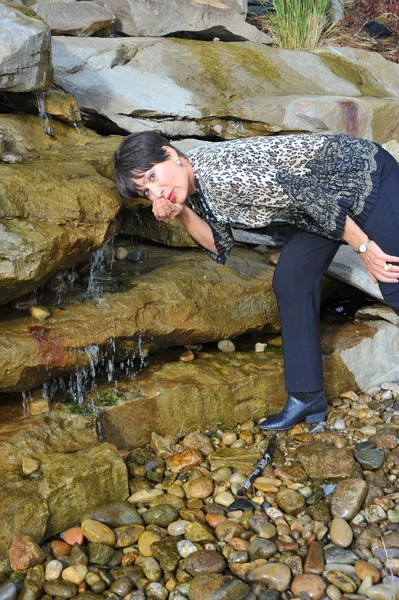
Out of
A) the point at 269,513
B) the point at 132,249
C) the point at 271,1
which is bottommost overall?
the point at 269,513

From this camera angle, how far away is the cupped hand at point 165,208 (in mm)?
3312

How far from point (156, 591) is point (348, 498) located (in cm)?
97

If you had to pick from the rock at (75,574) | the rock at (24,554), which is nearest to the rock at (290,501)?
the rock at (75,574)

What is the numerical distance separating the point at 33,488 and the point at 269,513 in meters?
1.04

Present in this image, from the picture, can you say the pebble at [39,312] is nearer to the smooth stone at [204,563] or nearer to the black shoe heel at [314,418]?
the smooth stone at [204,563]

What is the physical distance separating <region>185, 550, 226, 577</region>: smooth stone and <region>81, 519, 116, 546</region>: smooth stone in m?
0.35

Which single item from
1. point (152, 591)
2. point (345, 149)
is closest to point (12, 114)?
point (345, 149)

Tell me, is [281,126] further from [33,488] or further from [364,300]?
[33,488]

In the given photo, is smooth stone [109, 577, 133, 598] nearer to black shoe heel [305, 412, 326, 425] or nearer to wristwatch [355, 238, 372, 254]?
black shoe heel [305, 412, 326, 425]

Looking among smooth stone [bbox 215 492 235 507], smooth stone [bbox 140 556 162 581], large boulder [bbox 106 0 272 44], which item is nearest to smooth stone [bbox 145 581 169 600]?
smooth stone [bbox 140 556 162 581]

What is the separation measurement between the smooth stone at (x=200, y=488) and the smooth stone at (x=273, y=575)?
0.58 m

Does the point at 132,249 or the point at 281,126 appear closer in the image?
the point at 132,249

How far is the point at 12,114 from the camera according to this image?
4.54 metres

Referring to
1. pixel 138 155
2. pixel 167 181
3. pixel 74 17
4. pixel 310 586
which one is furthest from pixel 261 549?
pixel 74 17
